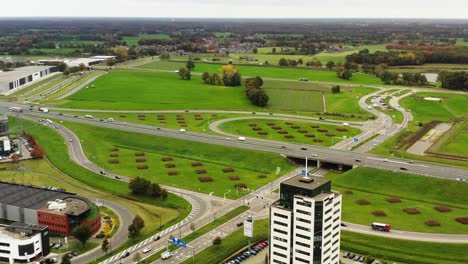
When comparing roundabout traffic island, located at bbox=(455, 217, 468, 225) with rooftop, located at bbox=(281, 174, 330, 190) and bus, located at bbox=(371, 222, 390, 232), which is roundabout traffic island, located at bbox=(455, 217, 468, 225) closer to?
bus, located at bbox=(371, 222, 390, 232)

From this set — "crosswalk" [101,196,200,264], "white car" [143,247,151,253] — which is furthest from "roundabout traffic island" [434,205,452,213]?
"white car" [143,247,151,253]

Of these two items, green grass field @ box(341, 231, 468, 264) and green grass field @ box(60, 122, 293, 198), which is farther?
green grass field @ box(60, 122, 293, 198)

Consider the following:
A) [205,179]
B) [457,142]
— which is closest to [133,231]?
[205,179]

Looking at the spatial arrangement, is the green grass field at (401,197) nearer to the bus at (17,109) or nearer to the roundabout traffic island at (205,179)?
the roundabout traffic island at (205,179)

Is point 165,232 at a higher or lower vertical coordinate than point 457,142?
lower

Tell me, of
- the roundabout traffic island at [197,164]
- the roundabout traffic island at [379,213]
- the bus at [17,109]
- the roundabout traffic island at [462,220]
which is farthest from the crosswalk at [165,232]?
the bus at [17,109]

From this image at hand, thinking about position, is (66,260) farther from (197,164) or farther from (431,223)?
(431,223)
